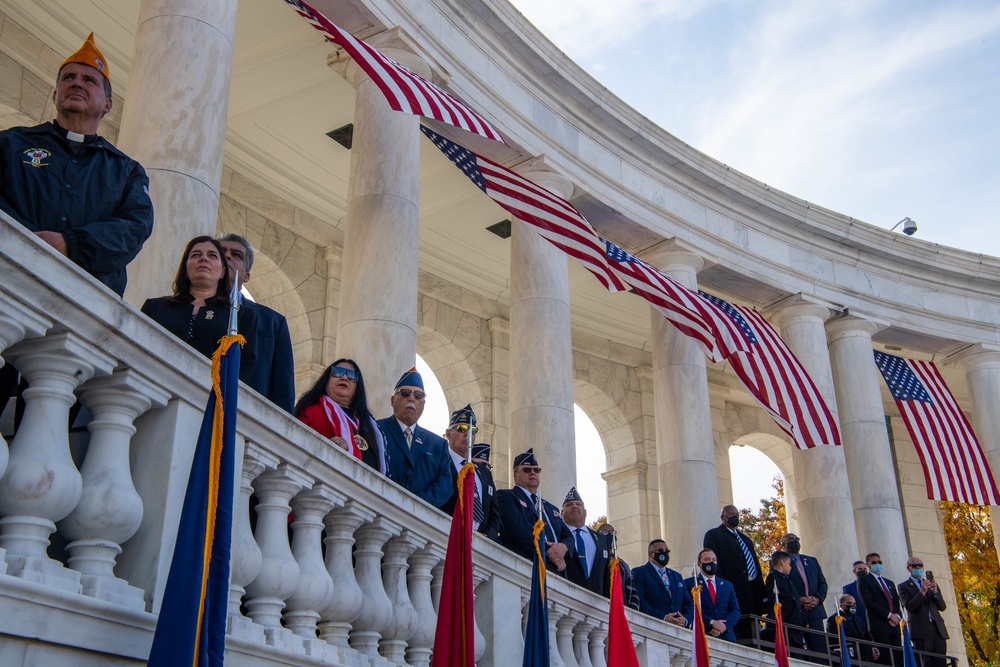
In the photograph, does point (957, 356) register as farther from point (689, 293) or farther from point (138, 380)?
point (138, 380)

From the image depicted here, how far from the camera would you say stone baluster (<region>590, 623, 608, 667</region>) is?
12148 mm

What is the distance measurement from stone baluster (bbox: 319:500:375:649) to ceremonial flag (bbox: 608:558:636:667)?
4.34 m

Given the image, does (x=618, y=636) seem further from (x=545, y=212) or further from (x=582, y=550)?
(x=545, y=212)

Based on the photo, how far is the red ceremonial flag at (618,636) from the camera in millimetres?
11094

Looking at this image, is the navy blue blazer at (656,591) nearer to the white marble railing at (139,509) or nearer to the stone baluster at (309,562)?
the white marble railing at (139,509)

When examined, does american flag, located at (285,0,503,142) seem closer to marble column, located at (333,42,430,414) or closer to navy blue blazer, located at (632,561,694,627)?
marble column, located at (333,42,430,414)

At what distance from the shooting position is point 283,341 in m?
7.66

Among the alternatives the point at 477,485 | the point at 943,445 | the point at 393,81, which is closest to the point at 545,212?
the point at 393,81

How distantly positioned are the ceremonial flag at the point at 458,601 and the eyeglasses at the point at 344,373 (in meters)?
1.48

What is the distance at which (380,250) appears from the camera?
701 inches

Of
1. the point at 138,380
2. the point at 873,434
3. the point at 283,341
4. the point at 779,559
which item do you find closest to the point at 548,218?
the point at 779,559

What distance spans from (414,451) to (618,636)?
10.3ft

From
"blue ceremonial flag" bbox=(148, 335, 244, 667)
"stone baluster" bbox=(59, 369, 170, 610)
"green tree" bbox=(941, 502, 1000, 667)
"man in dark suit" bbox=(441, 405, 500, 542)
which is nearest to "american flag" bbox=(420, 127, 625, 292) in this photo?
"man in dark suit" bbox=(441, 405, 500, 542)

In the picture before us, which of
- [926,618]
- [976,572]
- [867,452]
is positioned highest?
[976,572]
